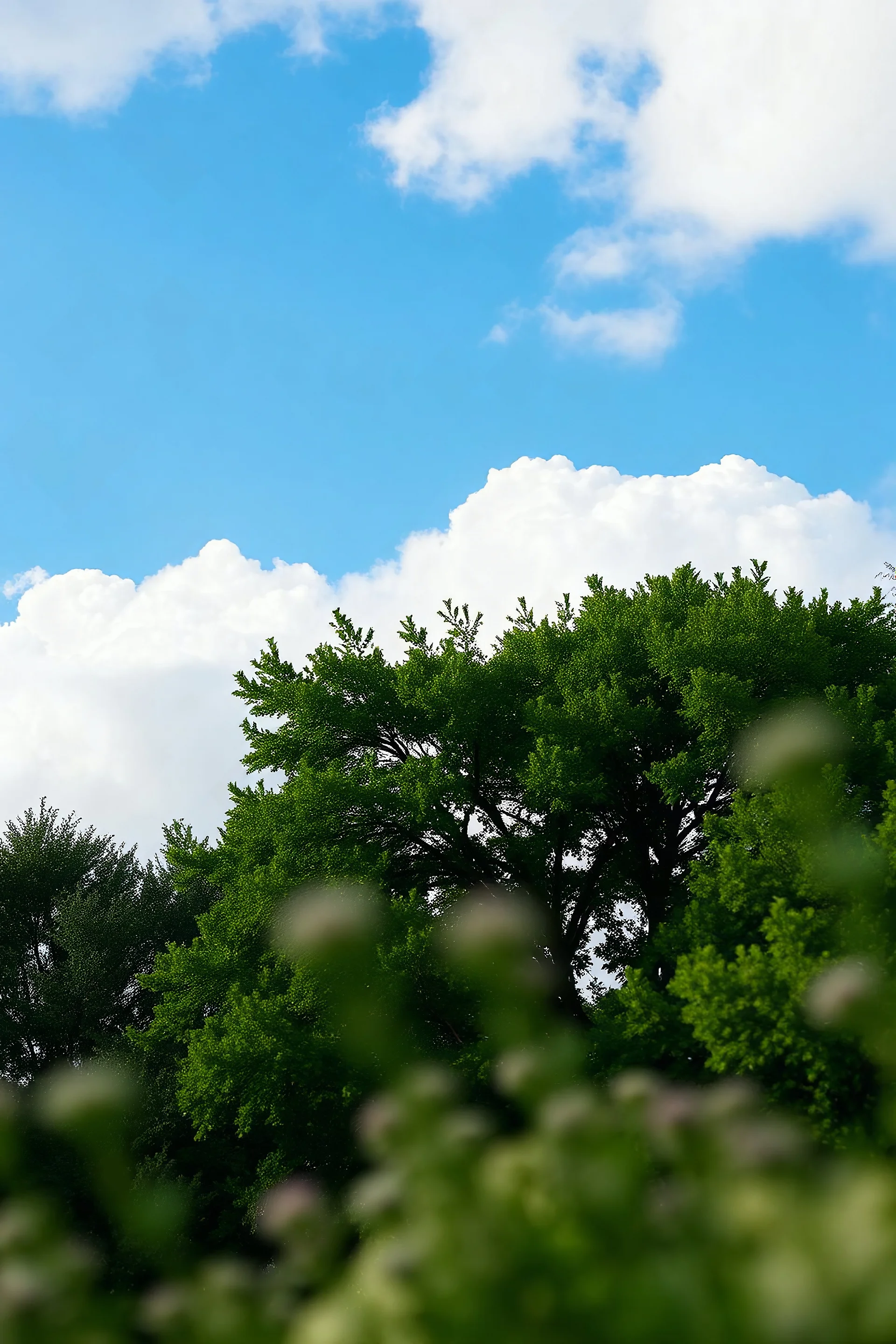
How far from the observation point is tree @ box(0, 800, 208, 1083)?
31.7m

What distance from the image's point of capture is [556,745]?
66.4 ft

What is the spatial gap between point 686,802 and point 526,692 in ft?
13.3

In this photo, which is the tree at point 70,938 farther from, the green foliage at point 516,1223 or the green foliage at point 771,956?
the green foliage at point 516,1223

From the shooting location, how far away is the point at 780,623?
20.3m

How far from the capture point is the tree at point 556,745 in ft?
65.7

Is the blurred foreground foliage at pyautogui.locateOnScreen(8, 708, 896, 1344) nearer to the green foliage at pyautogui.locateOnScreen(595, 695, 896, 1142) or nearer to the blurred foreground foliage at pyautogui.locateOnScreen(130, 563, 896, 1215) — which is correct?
the green foliage at pyautogui.locateOnScreen(595, 695, 896, 1142)

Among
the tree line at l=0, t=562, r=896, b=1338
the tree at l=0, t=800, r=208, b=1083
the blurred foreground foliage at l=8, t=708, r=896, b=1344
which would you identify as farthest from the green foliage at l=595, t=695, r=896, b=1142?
the tree at l=0, t=800, r=208, b=1083

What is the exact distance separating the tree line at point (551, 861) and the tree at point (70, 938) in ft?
15.9

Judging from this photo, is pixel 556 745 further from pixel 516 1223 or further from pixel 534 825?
pixel 516 1223

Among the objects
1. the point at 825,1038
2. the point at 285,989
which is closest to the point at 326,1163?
the point at 285,989

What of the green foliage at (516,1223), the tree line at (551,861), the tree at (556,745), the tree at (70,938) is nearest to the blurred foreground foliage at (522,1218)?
the green foliage at (516,1223)

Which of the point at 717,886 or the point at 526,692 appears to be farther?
the point at 526,692

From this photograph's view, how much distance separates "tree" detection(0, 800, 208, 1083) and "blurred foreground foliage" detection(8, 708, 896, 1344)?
95.0ft

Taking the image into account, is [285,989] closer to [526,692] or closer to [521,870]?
→ [521,870]
